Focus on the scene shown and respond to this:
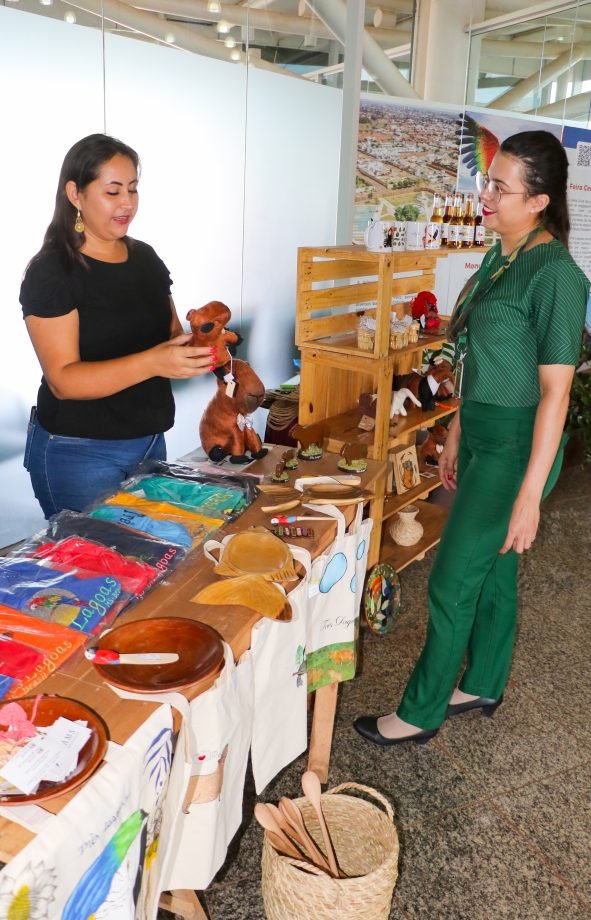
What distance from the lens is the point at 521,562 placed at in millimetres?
3355

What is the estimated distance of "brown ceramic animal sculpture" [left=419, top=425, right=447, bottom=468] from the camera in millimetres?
3338

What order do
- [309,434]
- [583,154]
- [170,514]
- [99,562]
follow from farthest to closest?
1. [583,154]
2. [309,434]
3. [170,514]
4. [99,562]

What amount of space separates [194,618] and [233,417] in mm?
767

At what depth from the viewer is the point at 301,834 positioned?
59.3 inches

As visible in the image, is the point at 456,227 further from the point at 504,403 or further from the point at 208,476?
the point at 208,476

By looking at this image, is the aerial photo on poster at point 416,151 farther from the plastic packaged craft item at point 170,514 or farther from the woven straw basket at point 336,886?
the woven straw basket at point 336,886

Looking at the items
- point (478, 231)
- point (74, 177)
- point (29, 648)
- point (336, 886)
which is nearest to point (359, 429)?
point (478, 231)

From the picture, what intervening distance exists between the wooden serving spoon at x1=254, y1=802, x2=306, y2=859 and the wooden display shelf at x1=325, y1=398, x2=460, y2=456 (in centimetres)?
138

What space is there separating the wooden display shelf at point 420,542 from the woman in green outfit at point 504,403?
2.82 ft

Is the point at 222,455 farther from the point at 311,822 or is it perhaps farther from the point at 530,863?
the point at 530,863

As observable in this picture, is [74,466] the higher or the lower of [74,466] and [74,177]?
the lower

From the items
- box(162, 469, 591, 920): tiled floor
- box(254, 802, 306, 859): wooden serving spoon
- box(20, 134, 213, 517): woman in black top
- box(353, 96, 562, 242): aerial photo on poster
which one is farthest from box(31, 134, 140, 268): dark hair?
box(353, 96, 562, 242): aerial photo on poster

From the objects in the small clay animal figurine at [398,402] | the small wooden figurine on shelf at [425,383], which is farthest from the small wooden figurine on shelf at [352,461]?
the small wooden figurine on shelf at [425,383]

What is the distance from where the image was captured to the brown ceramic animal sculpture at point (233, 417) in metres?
1.93
